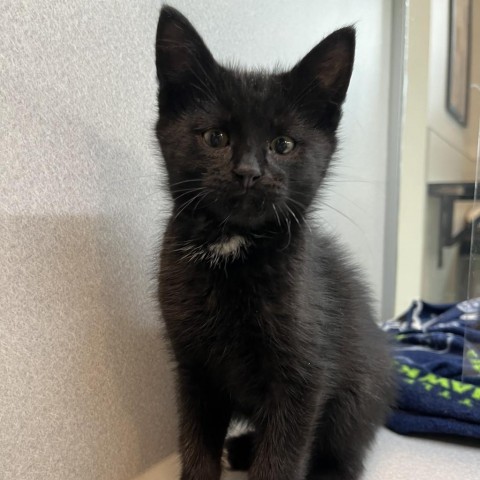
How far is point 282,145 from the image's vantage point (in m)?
0.72

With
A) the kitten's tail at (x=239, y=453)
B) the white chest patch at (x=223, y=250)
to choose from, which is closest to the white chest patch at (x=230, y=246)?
the white chest patch at (x=223, y=250)

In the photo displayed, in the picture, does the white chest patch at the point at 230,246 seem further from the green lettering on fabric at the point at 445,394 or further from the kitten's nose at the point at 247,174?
the green lettering on fabric at the point at 445,394

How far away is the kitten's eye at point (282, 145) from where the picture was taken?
2.34 ft

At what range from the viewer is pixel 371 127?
1717 millimetres

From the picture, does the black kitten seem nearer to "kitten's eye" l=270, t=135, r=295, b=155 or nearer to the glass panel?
"kitten's eye" l=270, t=135, r=295, b=155

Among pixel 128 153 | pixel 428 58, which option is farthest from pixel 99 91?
pixel 428 58

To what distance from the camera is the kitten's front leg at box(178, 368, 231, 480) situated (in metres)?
0.78

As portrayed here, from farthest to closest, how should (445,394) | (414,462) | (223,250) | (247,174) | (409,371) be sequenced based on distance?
(409,371), (445,394), (414,462), (223,250), (247,174)

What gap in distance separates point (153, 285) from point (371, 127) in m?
1.14

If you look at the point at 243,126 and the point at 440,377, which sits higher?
the point at 243,126

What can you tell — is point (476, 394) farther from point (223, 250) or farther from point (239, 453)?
point (223, 250)

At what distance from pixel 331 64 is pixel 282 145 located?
159 millimetres

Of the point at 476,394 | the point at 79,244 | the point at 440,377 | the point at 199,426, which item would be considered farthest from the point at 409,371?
the point at 79,244

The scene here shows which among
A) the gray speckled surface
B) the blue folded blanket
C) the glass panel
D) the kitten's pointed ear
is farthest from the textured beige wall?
the glass panel
